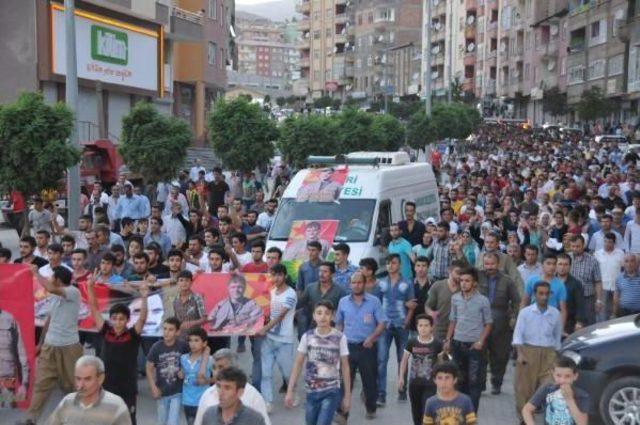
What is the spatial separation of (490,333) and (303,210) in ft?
19.9

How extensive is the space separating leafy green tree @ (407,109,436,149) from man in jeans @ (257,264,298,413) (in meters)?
40.0

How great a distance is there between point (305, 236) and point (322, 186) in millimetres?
1295

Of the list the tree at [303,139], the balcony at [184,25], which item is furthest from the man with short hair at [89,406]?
the balcony at [184,25]

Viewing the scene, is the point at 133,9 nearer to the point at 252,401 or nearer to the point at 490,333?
the point at 490,333

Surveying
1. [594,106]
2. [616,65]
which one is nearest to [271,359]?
[594,106]

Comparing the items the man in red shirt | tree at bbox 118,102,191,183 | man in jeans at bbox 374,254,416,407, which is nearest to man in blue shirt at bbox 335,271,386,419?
man in jeans at bbox 374,254,416,407

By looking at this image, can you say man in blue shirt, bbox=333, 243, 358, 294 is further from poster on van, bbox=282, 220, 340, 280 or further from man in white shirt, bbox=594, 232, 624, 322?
man in white shirt, bbox=594, 232, 624, 322

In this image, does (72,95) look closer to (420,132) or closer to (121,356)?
(121,356)

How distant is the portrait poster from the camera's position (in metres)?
10.6

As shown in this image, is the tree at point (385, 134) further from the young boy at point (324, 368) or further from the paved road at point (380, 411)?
the young boy at point (324, 368)

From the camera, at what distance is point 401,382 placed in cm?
1062

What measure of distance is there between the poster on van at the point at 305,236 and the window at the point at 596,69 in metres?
53.5

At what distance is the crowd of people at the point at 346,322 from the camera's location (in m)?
7.66

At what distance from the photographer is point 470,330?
10977 millimetres
